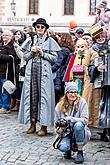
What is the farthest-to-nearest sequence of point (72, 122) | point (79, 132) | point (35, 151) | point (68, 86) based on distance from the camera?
point (35, 151) → point (68, 86) → point (72, 122) → point (79, 132)

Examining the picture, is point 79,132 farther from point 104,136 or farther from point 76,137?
point 104,136

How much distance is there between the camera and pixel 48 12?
108 ft

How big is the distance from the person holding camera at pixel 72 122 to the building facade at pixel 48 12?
2532cm

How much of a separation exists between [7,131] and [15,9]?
82.8ft

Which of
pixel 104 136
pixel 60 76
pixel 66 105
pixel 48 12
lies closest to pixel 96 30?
pixel 66 105

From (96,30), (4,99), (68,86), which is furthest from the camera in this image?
(4,99)

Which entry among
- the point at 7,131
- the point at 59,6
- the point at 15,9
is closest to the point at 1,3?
the point at 15,9

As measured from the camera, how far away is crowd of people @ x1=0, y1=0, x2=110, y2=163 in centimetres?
641

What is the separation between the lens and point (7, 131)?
8.36 m

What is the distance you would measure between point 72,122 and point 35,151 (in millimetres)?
823

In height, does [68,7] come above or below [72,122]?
above

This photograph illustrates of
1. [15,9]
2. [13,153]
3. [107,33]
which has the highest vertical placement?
[15,9]

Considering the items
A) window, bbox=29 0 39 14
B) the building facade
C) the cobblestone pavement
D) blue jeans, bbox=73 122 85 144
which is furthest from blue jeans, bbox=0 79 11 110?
window, bbox=29 0 39 14

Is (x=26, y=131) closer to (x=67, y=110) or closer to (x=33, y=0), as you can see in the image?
(x=67, y=110)
